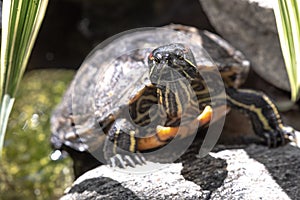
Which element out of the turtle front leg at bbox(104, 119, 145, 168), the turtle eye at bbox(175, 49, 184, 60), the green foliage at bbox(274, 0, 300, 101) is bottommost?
the turtle front leg at bbox(104, 119, 145, 168)

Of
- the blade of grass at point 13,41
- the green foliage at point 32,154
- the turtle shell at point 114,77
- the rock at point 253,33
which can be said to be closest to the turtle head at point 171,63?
the turtle shell at point 114,77

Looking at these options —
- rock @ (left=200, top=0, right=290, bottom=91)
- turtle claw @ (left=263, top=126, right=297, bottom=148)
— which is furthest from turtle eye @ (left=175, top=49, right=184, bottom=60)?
rock @ (left=200, top=0, right=290, bottom=91)

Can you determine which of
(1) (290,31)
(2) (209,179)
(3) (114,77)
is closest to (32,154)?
(3) (114,77)

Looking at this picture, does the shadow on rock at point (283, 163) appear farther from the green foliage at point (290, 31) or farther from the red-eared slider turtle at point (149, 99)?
the green foliage at point (290, 31)

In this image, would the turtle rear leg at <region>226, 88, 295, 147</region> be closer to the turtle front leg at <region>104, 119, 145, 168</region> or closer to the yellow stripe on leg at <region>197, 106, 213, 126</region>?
the yellow stripe on leg at <region>197, 106, 213, 126</region>

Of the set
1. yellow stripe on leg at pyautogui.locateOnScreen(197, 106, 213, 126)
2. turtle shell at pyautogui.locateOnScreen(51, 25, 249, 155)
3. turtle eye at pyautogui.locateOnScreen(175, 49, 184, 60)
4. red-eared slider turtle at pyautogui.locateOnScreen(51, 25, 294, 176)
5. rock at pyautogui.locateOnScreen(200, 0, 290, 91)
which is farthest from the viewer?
rock at pyautogui.locateOnScreen(200, 0, 290, 91)

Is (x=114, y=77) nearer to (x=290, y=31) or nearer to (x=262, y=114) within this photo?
(x=262, y=114)
